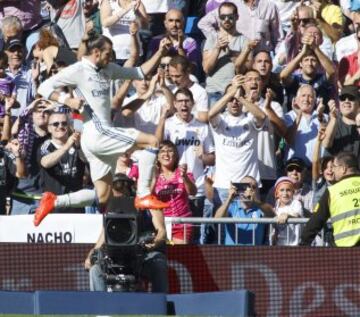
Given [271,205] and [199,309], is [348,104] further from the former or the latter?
[199,309]

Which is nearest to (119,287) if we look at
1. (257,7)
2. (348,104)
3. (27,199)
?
(27,199)

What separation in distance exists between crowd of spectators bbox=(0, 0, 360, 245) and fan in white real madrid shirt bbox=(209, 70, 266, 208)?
0.5 inches

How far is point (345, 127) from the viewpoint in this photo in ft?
60.2

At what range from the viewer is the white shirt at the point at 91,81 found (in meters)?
16.5

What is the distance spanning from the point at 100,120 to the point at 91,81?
16.9 inches

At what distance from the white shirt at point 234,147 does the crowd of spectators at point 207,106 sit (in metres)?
0.01

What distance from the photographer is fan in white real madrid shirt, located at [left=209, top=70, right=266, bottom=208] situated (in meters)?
18.3

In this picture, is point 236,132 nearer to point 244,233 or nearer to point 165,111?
point 165,111

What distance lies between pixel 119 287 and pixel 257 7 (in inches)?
276

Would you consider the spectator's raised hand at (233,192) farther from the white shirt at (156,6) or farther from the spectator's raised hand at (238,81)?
the white shirt at (156,6)

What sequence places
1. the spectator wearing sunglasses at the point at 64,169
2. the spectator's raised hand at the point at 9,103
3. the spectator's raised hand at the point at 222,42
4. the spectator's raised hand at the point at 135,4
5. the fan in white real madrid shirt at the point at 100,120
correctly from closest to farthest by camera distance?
the fan in white real madrid shirt at the point at 100,120, the spectator wearing sunglasses at the point at 64,169, the spectator's raised hand at the point at 9,103, the spectator's raised hand at the point at 222,42, the spectator's raised hand at the point at 135,4

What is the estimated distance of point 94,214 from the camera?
16.5 m

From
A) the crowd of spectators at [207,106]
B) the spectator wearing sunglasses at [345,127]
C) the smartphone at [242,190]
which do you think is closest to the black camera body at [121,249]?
A: the crowd of spectators at [207,106]

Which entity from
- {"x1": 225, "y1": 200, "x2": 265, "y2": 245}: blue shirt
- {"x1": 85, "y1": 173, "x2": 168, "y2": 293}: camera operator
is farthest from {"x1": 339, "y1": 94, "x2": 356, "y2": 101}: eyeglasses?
{"x1": 85, "y1": 173, "x2": 168, "y2": 293}: camera operator
